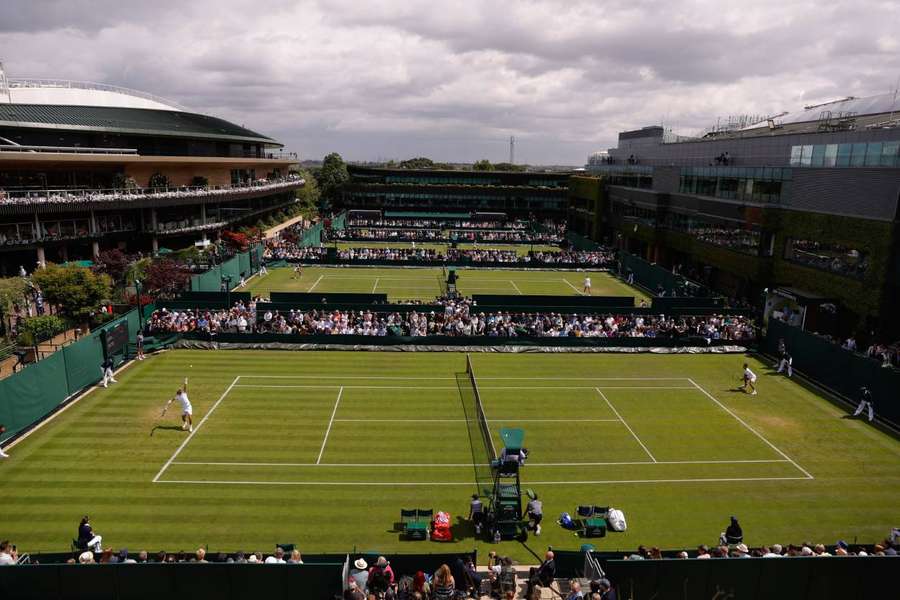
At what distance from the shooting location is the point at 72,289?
3105 cm

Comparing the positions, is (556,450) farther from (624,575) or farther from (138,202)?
(138,202)

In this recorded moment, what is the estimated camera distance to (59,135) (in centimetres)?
4981

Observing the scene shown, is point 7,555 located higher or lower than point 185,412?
Answer: higher

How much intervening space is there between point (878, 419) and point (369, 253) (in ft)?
149

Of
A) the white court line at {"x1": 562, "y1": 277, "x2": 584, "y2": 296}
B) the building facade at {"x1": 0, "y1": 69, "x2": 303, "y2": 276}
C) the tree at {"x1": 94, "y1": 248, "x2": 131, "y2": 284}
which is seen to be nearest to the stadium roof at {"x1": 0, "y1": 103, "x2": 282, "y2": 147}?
the building facade at {"x1": 0, "y1": 69, "x2": 303, "y2": 276}

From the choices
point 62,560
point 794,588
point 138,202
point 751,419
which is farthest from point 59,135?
point 794,588

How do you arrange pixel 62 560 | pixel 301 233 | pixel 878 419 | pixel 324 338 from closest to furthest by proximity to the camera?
1. pixel 62 560
2. pixel 878 419
3. pixel 324 338
4. pixel 301 233

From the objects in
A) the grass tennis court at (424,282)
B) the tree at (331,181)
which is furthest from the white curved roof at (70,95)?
the tree at (331,181)

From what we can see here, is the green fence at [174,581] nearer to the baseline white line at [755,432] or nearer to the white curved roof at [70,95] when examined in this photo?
the baseline white line at [755,432]

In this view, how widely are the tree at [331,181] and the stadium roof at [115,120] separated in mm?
42148

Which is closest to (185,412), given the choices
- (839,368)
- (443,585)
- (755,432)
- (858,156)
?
(443,585)

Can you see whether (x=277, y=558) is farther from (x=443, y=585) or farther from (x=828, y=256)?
(x=828, y=256)

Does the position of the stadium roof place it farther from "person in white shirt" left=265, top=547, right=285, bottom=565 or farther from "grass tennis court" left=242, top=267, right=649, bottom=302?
"person in white shirt" left=265, top=547, right=285, bottom=565

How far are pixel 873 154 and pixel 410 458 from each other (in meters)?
30.0
